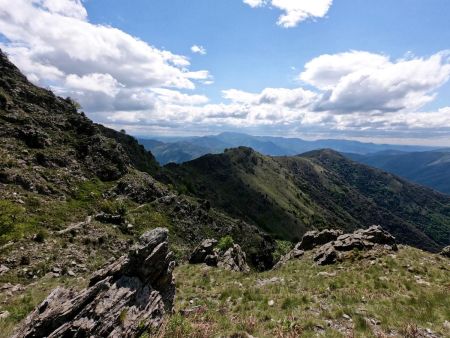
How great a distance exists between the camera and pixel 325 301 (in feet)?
69.3

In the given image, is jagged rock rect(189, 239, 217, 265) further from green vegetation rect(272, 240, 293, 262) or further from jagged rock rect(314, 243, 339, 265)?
green vegetation rect(272, 240, 293, 262)

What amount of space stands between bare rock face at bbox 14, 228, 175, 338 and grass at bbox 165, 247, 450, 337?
4.97 ft

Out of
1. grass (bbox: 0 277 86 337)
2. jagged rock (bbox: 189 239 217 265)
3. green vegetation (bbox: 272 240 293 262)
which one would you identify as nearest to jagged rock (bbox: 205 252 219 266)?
jagged rock (bbox: 189 239 217 265)

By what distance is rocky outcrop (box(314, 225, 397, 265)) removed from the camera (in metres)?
34.6

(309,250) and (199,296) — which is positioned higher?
(199,296)

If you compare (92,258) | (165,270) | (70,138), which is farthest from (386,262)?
(70,138)

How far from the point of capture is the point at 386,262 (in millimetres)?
29641

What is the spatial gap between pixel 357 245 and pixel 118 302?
30036 mm

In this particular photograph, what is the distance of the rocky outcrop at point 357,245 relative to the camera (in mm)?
34594

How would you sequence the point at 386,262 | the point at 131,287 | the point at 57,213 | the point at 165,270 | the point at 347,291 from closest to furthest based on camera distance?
the point at 131,287 → the point at 165,270 → the point at 347,291 → the point at 386,262 → the point at 57,213

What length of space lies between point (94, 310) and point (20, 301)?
14684mm

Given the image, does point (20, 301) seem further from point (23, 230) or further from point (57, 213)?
point (57, 213)

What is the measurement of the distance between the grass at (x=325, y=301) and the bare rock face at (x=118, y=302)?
152cm

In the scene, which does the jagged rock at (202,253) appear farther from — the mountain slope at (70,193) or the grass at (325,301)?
the mountain slope at (70,193)
